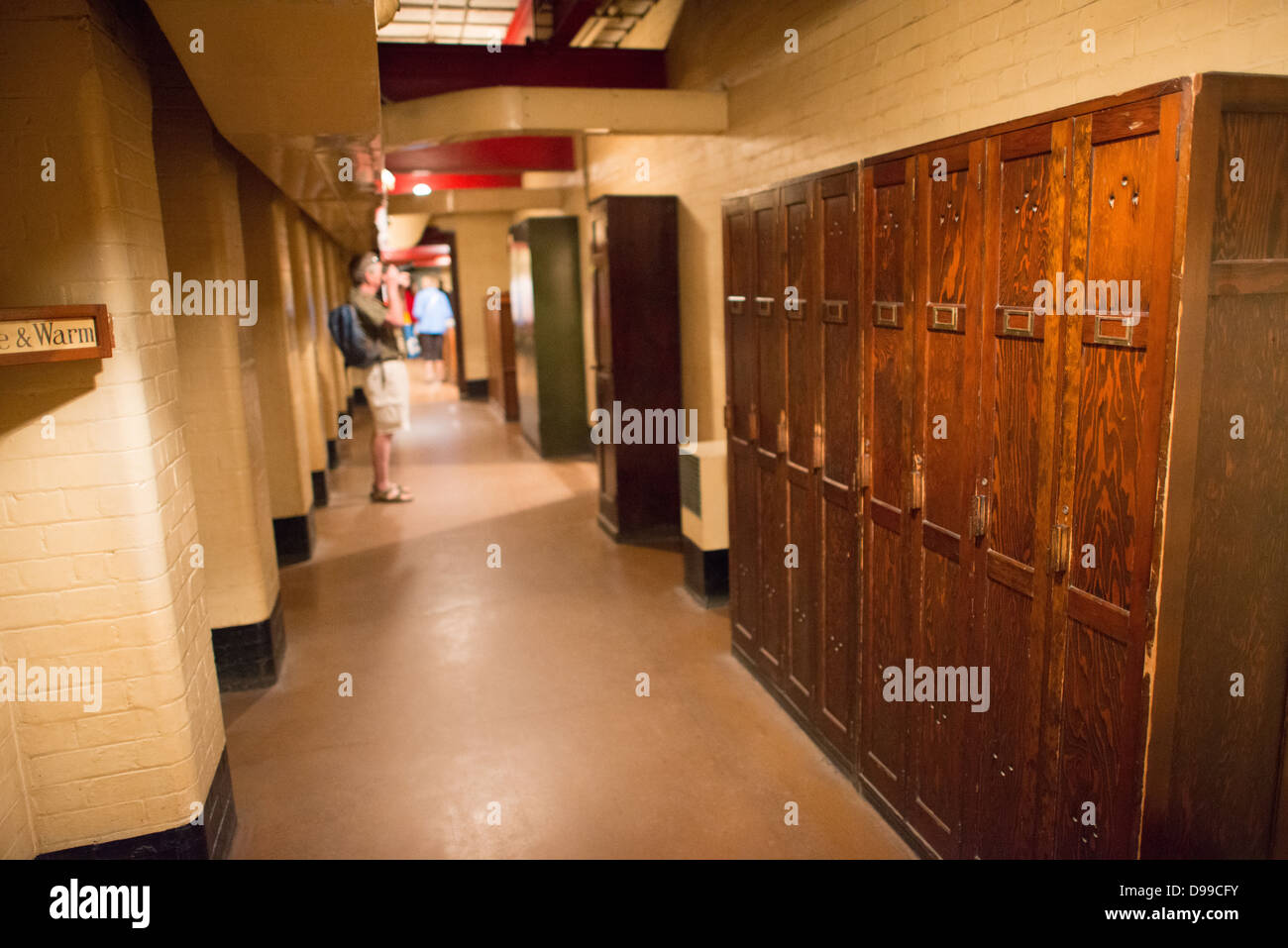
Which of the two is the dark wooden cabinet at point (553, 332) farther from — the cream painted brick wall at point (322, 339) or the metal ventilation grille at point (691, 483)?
the metal ventilation grille at point (691, 483)

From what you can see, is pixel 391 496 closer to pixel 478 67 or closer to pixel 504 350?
pixel 478 67

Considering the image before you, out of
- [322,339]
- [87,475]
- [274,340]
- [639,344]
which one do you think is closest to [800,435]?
[87,475]

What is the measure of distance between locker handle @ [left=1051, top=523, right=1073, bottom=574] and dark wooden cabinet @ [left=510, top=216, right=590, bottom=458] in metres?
7.41

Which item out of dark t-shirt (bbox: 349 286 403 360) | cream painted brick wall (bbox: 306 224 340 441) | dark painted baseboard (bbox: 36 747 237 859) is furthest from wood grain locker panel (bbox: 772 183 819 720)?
cream painted brick wall (bbox: 306 224 340 441)

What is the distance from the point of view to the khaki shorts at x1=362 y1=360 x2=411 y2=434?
7105mm

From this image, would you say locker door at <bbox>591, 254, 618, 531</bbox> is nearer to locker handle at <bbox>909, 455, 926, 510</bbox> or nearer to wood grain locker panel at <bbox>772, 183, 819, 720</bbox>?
wood grain locker panel at <bbox>772, 183, 819, 720</bbox>

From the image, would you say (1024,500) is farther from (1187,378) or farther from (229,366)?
(229,366)

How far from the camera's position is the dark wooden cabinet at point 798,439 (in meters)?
3.12

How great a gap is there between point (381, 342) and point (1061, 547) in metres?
5.83

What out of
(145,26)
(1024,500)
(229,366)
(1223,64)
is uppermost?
(145,26)

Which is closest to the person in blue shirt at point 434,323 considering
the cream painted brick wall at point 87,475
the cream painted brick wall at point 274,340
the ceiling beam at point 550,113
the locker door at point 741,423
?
the cream painted brick wall at point 274,340

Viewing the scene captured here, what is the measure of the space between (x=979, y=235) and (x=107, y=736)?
2.78 metres
